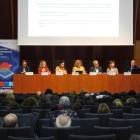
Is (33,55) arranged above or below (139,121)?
above

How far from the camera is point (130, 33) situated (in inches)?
347

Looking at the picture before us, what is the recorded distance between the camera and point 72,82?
7457mm

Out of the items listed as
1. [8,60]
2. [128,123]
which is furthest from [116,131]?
[8,60]

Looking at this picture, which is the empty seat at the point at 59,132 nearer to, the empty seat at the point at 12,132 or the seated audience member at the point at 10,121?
the empty seat at the point at 12,132

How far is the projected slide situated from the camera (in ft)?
28.7

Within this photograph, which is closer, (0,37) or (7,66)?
(7,66)

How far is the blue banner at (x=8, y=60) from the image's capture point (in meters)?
9.08

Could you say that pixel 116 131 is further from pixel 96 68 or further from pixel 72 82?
pixel 96 68

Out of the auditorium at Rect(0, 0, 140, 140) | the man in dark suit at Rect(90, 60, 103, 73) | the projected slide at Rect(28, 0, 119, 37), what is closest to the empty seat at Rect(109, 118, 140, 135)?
the auditorium at Rect(0, 0, 140, 140)

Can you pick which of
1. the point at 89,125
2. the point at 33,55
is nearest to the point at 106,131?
the point at 89,125

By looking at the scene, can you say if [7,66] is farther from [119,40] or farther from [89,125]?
[89,125]

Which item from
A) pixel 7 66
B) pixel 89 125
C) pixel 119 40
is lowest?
pixel 89 125

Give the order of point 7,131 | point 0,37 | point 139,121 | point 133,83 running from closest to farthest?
1. point 7,131
2. point 139,121
3. point 133,83
4. point 0,37

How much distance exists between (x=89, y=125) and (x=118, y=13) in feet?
22.3
